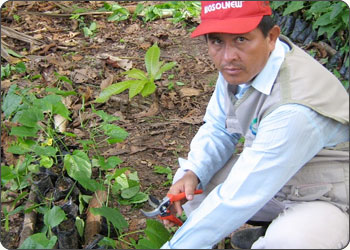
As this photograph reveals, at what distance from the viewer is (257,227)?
86.3 inches

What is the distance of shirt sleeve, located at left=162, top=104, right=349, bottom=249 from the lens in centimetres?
154

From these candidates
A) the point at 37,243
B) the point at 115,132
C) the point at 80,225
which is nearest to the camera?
the point at 37,243

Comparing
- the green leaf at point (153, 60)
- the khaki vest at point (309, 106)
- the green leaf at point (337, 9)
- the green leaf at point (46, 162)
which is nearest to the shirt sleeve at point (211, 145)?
the khaki vest at point (309, 106)

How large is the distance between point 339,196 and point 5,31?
3297 mm

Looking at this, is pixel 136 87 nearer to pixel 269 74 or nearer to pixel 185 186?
pixel 185 186

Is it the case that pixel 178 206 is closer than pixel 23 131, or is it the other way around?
pixel 178 206

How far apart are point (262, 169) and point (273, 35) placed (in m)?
0.48

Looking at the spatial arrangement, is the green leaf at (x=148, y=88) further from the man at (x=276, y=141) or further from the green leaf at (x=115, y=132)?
the man at (x=276, y=141)

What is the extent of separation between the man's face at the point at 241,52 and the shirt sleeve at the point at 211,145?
35 cm

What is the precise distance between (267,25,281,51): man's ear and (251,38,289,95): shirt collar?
3cm

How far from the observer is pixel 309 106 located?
60.6 inches

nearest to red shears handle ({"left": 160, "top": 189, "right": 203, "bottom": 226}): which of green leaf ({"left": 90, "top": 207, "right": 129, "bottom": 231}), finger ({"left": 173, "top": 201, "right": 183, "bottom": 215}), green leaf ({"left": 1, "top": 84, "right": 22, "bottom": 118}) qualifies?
finger ({"left": 173, "top": 201, "right": 183, "bottom": 215})

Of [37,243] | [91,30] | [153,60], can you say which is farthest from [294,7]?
[37,243]

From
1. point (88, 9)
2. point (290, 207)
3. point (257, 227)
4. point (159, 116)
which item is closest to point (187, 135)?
point (159, 116)
